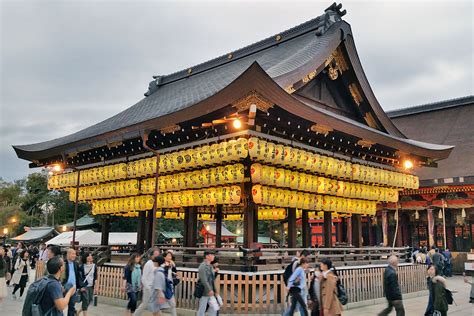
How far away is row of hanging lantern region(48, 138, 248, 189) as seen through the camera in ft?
41.2

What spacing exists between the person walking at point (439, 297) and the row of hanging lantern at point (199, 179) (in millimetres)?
6074

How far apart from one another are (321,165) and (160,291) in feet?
26.2

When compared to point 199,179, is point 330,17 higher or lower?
higher

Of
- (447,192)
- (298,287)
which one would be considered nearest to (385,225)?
(447,192)

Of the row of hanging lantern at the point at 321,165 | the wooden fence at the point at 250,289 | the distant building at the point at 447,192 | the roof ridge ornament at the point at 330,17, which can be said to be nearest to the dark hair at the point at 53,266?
the wooden fence at the point at 250,289

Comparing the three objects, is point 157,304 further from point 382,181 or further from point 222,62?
point 222,62

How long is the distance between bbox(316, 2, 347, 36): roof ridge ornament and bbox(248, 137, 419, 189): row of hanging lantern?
616 centimetres

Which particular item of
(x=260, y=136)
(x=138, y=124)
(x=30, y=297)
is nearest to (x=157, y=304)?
(x=30, y=297)

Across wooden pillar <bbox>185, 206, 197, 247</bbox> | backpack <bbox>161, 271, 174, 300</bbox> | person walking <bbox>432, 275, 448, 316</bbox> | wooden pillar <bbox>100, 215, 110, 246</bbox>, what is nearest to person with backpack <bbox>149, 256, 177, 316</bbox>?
backpack <bbox>161, 271, 174, 300</bbox>

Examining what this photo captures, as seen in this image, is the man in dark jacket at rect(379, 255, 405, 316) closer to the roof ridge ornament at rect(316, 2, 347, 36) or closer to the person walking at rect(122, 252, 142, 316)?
the person walking at rect(122, 252, 142, 316)

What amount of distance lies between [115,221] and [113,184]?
30230 mm

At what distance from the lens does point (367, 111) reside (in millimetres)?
18828

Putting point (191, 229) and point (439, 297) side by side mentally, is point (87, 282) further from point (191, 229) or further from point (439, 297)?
point (439, 297)

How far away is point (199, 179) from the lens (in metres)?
14.4
